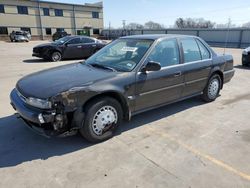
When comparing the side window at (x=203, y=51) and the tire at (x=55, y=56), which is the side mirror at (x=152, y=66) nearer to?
the side window at (x=203, y=51)

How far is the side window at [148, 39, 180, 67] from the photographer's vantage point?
426cm

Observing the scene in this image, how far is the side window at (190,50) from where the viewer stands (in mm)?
4832

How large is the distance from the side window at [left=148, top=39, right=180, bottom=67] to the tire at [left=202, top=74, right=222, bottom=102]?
1.37 meters

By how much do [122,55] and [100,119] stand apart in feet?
4.64

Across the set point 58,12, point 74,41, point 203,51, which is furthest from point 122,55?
point 58,12

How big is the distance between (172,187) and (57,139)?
2031 millimetres

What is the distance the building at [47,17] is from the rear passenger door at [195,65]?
1642 inches

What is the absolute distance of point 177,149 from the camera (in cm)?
348

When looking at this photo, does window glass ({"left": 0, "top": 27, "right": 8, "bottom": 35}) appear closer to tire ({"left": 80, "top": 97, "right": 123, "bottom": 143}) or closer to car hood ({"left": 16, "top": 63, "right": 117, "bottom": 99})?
car hood ({"left": 16, "top": 63, "right": 117, "bottom": 99})

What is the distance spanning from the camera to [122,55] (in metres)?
4.38

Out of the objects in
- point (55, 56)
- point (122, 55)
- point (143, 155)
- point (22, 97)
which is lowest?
point (143, 155)

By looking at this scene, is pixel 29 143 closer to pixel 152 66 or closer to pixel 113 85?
pixel 113 85

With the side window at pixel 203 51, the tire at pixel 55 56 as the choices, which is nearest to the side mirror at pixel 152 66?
the side window at pixel 203 51

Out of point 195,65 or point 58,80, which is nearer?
point 58,80
